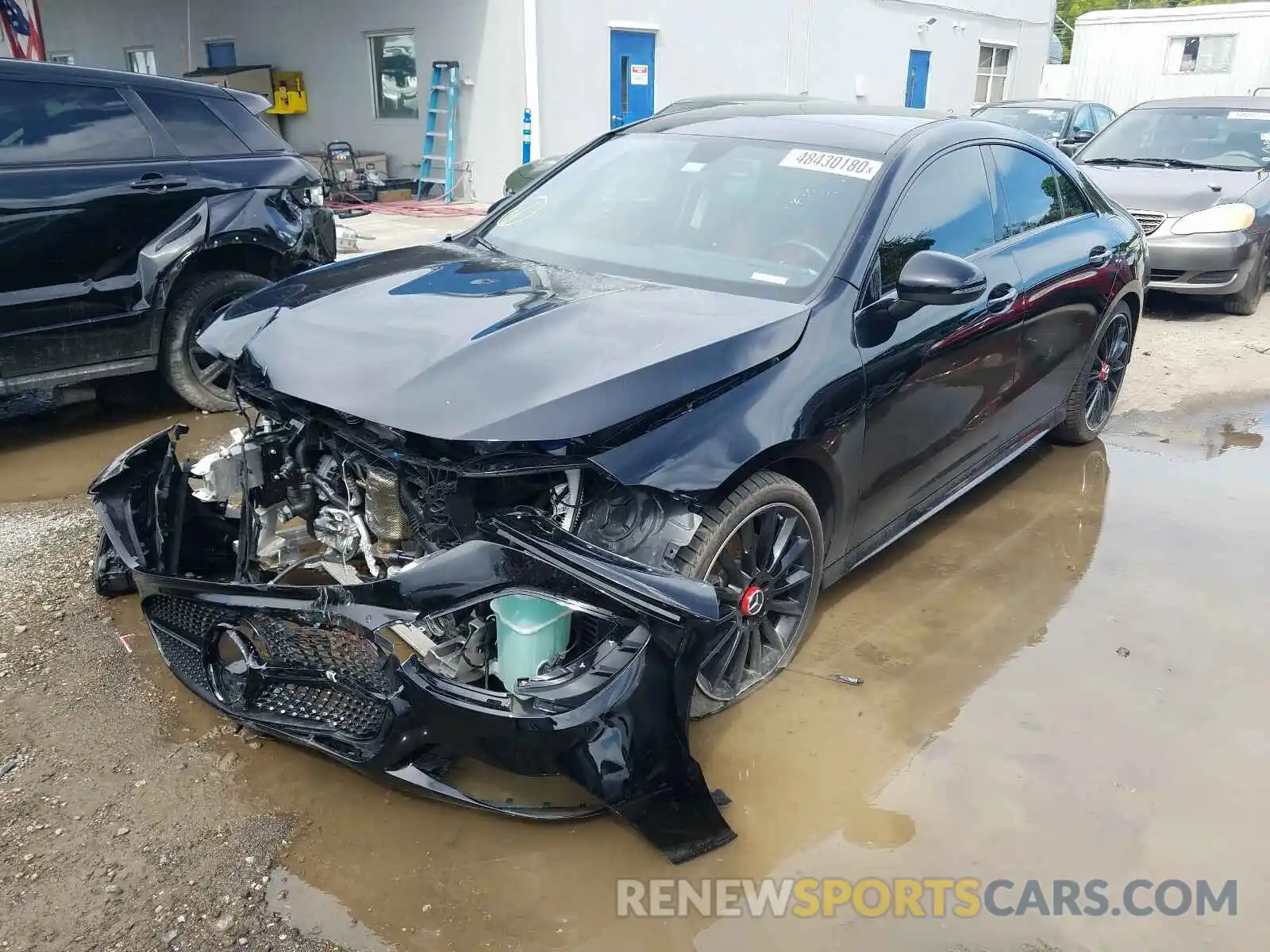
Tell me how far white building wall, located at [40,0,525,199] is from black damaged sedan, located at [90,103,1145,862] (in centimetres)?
987

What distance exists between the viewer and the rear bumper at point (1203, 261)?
8.18 meters

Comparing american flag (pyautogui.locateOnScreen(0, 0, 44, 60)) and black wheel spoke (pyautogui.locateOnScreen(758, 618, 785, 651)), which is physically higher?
american flag (pyautogui.locateOnScreen(0, 0, 44, 60))

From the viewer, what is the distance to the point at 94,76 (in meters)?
5.08

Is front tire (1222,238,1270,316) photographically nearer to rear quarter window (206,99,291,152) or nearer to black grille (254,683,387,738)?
rear quarter window (206,99,291,152)

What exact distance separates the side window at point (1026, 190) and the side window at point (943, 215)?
20 cm

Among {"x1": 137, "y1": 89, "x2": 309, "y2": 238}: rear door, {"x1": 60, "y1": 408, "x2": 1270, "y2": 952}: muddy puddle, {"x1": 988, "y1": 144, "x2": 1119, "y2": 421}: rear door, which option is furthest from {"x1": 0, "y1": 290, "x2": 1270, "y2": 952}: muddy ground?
{"x1": 137, "y1": 89, "x2": 309, "y2": 238}: rear door

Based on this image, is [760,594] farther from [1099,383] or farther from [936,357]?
[1099,383]

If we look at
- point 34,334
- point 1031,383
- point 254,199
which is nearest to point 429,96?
point 254,199

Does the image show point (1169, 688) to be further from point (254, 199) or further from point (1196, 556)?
point (254, 199)

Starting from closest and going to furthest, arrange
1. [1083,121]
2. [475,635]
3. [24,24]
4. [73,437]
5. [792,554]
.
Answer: [475,635], [792,554], [73,437], [24,24], [1083,121]

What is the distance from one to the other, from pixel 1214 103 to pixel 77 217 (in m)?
9.77

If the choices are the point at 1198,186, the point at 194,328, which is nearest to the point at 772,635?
the point at 194,328

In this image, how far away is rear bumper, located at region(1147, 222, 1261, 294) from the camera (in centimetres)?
818

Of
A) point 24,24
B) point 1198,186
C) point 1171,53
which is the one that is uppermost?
point 1171,53
